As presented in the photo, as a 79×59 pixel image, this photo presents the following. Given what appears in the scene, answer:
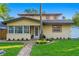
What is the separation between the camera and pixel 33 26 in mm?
21453

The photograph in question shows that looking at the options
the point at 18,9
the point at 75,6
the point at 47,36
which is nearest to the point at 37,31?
the point at 47,36

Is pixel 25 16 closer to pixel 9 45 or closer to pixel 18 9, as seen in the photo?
pixel 18 9

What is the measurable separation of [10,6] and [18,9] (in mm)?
1696

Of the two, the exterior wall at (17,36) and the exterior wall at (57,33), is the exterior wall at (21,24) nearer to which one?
the exterior wall at (17,36)

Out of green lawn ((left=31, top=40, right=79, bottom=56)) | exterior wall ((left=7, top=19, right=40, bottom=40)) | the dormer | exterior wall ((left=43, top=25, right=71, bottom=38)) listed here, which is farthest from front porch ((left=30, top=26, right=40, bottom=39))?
green lawn ((left=31, top=40, right=79, bottom=56))

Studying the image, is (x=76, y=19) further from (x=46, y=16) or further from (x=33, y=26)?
(x=33, y=26)

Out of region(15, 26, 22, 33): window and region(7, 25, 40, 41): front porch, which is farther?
region(15, 26, 22, 33): window

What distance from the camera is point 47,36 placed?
→ 18.8 meters

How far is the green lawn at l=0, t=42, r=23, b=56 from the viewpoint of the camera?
1476 cm

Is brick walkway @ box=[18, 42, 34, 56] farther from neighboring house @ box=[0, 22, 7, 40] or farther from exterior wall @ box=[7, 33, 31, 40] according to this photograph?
exterior wall @ box=[7, 33, 31, 40]

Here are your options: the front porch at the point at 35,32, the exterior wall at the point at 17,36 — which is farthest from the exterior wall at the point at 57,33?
the exterior wall at the point at 17,36

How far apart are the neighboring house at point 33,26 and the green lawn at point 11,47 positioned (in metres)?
1.91

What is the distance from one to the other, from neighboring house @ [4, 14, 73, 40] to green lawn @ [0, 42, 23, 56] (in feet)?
6.25

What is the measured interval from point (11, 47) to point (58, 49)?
289 cm
